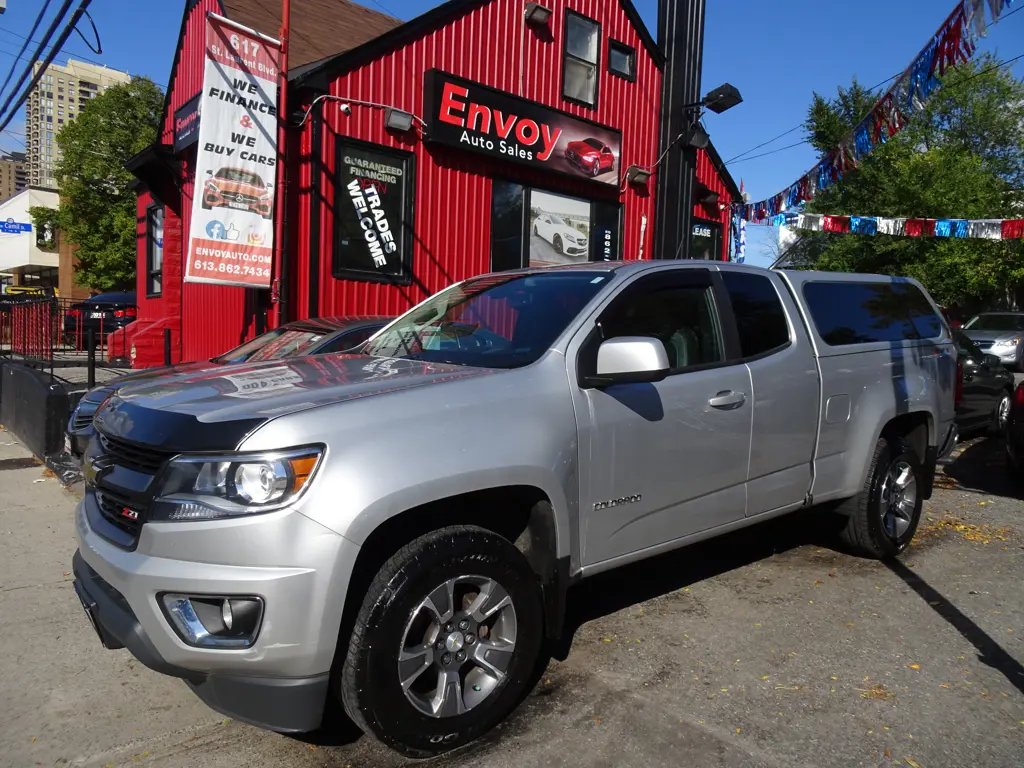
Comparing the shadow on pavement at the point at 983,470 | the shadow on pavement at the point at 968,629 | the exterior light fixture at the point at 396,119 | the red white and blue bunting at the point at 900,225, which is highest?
the exterior light fixture at the point at 396,119

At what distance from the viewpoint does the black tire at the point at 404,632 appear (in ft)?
8.17

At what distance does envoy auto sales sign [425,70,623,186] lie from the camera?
10.7 metres

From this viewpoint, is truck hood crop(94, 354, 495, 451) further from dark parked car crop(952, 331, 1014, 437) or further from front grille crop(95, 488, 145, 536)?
dark parked car crop(952, 331, 1014, 437)

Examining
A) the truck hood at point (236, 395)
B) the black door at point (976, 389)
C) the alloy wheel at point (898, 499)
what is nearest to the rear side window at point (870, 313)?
the alloy wheel at point (898, 499)

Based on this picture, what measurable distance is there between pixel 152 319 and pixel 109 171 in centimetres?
2277

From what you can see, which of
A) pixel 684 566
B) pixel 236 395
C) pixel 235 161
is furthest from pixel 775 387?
pixel 235 161

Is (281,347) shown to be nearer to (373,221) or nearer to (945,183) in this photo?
(373,221)

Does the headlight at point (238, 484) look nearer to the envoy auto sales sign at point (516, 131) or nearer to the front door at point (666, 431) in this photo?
the front door at point (666, 431)

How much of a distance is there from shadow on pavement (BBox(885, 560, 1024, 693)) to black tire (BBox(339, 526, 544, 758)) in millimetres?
2265

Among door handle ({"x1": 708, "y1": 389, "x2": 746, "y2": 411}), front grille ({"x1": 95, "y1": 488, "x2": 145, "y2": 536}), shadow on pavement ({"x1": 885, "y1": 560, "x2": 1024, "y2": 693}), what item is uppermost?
door handle ({"x1": 708, "y1": 389, "x2": 746, "y2": 411})

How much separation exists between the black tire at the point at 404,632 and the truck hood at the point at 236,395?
1.97ft

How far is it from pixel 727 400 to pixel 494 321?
121 cm

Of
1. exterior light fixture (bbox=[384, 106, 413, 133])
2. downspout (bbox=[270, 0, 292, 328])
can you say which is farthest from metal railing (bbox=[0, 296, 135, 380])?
exterior light fixture (bbox=[384, 106, 413, 133])

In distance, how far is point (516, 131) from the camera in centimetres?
1155
